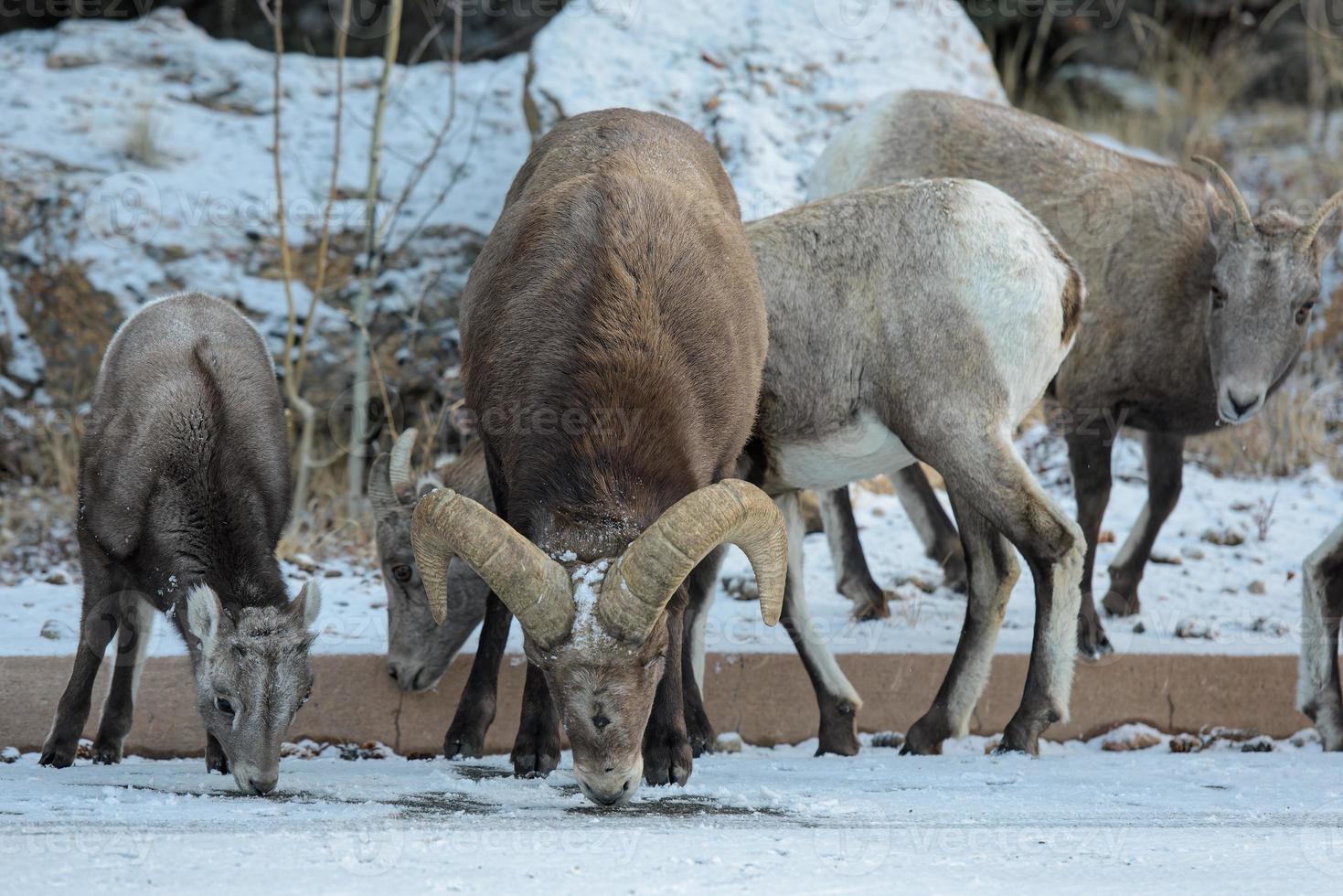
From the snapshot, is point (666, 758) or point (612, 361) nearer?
point (612, 361)

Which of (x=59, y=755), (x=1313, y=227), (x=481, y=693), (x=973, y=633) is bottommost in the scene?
(x=59, y=755)

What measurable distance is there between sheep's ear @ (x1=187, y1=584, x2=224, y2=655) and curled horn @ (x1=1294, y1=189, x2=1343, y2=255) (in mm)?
4983

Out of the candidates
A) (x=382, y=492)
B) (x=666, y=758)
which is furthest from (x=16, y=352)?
(x=666, y=758)

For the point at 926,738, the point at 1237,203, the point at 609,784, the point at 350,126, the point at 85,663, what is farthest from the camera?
the point at 350,126

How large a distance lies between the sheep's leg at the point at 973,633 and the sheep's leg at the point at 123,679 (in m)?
3.00

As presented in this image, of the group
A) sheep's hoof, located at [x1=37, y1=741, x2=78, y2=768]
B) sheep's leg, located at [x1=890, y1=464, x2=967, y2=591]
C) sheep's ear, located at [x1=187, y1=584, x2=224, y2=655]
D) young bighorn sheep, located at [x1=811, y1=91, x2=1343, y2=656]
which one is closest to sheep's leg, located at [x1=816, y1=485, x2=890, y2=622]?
young bighorn sheep, located at [x1=811, y1=91, x2=1343, y2=656]

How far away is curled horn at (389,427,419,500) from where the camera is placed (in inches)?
244

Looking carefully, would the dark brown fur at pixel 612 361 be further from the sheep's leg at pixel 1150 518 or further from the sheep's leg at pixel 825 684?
the sheep's leg at pixel 1150 518

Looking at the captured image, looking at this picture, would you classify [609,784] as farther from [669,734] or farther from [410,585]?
[410,585]

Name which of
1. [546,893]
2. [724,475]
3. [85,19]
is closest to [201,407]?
[724,475]

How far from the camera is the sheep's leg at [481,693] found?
589 cm

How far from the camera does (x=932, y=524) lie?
821 centimetres

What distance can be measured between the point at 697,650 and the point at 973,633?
3.62 ft

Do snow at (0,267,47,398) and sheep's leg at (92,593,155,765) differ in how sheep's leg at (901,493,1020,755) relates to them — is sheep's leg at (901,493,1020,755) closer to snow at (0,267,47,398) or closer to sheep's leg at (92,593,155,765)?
sheep's leg at (92,593,155,765)
